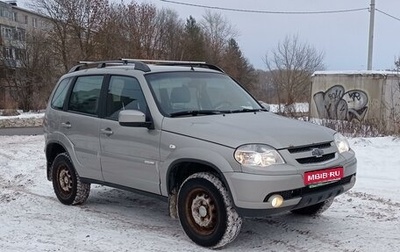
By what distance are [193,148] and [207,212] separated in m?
0.65

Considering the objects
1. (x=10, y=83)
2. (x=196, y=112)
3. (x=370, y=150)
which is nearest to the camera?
(x=196, y=112)

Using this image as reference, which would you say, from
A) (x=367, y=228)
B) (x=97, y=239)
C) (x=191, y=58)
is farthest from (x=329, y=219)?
(x=191, y=58)

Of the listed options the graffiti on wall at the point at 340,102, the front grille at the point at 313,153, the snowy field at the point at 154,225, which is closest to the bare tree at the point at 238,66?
the graffiti on wall at the point at 340,102

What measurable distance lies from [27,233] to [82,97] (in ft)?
6.44

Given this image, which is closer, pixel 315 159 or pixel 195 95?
pixel 315 159

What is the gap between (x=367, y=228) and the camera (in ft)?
16.8

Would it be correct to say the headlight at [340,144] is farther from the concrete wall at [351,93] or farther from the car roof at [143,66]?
the concrete wall at [351,93]

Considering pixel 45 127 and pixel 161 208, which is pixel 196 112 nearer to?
pixel 161 208

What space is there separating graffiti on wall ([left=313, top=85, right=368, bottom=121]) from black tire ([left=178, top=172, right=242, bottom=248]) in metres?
18.9

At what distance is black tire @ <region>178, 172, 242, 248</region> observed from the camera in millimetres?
4375

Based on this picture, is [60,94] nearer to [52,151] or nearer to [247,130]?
[52,151]

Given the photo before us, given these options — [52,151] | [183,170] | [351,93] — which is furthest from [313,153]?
[351,93]

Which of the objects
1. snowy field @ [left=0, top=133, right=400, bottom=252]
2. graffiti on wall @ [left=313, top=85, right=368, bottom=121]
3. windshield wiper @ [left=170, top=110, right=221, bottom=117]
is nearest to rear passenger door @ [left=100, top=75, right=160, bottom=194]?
windshield wiper @ [left=170, top=110, right=221, bottom=117]

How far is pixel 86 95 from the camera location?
615 centimetres
